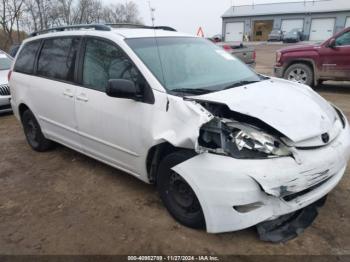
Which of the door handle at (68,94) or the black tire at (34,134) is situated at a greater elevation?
the door handle at (68,94)

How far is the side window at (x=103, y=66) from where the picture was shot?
3.29 metres

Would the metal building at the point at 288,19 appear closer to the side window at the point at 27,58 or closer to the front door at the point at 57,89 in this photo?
the side window at the point at 27,58

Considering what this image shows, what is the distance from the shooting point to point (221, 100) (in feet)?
9.05

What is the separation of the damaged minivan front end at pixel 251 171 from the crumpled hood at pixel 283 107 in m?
0.04

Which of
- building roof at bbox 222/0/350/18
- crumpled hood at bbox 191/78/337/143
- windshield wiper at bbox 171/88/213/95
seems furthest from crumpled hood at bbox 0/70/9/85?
building roof at bbox 222/0/350/18

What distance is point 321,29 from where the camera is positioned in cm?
4353

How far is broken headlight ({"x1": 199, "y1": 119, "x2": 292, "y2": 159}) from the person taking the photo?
250 centimetres

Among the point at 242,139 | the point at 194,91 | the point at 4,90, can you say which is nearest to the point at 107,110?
the point at 194,91

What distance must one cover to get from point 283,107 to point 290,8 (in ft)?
165

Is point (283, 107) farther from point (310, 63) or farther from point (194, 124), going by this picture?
point (310, 63)

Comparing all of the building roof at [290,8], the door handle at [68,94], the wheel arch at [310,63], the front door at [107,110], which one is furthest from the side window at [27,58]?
the building roof at [290,8]

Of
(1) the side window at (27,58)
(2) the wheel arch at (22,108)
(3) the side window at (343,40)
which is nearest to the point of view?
(1) the side window at (27,58)

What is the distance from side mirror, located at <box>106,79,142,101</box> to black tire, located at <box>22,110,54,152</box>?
2.29 metres

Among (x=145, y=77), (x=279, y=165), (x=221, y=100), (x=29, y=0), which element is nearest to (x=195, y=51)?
(x=145, y=77)
